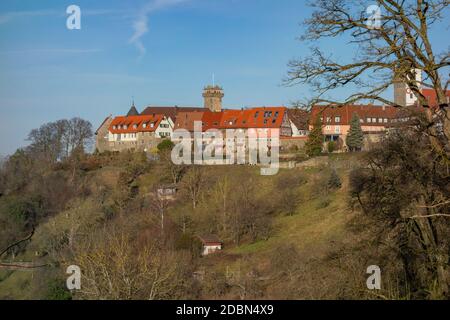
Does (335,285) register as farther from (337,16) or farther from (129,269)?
(129,269)

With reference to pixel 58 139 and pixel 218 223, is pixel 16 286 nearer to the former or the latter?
pixel 218 223

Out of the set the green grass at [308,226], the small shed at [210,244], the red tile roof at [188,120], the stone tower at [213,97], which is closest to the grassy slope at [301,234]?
the green grass at [308,226]

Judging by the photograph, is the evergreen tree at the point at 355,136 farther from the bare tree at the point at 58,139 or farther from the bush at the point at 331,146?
the bare tree at the point at 58,139

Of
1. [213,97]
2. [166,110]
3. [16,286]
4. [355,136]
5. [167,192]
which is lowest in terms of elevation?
[16,286]

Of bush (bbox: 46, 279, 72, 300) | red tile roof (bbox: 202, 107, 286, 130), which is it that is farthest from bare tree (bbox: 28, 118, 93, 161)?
bush (bbox: 46, 279, 72, 300)

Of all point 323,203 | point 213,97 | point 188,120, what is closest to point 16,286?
point 323,203
